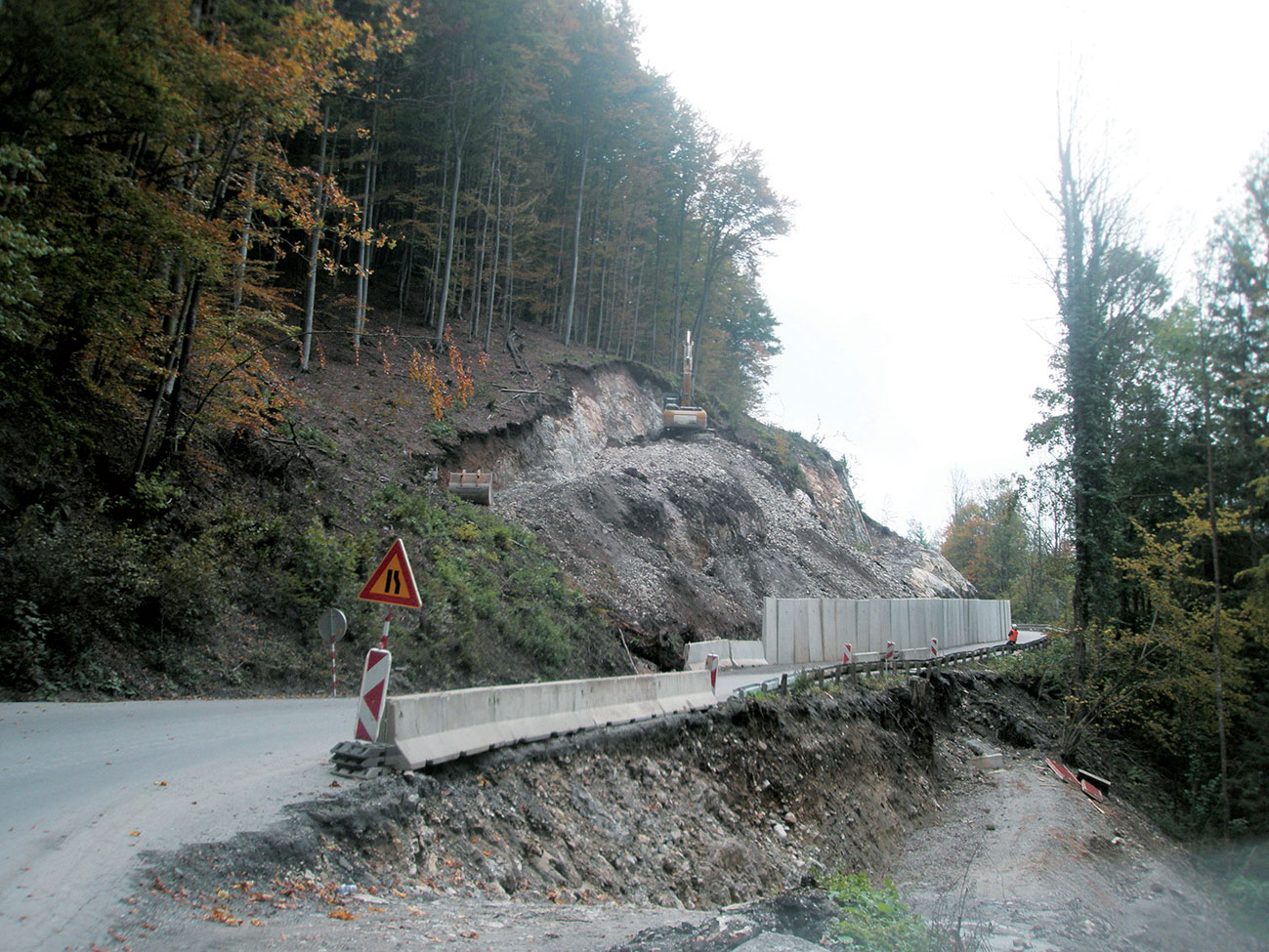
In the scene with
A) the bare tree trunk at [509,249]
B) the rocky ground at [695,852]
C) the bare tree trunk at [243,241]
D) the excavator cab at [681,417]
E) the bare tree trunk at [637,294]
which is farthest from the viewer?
the bare tree trunk at [637,294]

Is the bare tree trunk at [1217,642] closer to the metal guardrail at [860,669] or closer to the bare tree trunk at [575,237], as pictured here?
the metal guardrail at [860,669]

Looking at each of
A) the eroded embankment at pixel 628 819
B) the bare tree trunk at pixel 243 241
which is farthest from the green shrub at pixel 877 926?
the bare tree trunk at pixel 243 241

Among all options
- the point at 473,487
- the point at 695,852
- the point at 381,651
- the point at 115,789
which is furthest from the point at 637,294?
the point at 115,789

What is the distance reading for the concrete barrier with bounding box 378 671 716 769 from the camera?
741 cm

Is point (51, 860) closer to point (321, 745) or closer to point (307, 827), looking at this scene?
point (307, 827)

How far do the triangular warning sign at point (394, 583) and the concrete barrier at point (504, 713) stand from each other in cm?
96

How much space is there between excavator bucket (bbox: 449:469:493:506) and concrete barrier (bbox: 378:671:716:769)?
13448 millimetres

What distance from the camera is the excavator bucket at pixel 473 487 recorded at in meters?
24.7

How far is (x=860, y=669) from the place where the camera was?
21.7 meters

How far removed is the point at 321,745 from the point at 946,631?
106ft

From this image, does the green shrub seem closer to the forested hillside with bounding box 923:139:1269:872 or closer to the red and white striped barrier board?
the red and white striped barrier board

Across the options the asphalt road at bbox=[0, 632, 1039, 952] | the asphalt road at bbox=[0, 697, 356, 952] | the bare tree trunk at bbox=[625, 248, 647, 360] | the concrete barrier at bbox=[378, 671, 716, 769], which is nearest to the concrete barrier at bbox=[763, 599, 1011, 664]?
the concrete barrier at bbox=[378, 671, 716, 769]

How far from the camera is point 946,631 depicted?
116ft

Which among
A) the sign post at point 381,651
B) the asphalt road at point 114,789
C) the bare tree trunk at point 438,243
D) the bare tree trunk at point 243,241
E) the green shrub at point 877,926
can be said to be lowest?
the green shrub at point 877,926
